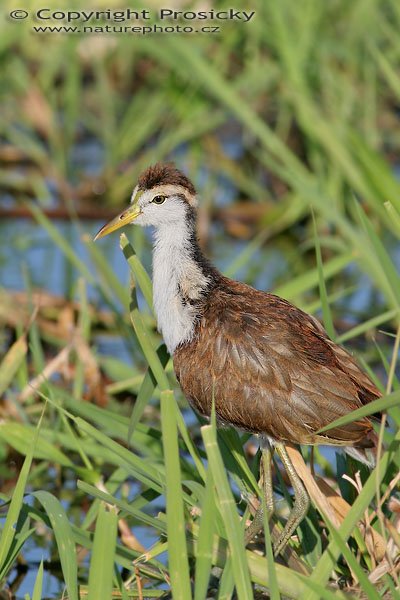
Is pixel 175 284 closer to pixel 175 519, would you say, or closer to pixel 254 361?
pixel 254 361

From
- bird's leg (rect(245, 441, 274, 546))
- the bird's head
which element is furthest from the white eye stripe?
bird's leg (rect(245, 441, 274, 546))

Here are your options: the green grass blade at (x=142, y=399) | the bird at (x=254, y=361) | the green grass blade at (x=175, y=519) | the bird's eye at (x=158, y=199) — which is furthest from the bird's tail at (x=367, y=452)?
the bird's eye at (x=158, y=199)

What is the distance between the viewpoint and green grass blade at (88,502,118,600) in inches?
126

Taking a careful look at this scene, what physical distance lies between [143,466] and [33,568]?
140 centimetres

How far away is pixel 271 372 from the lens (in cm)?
425

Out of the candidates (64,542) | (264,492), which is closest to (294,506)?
(264,492)

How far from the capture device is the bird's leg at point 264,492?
4281mm

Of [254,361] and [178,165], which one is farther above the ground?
[178,165]

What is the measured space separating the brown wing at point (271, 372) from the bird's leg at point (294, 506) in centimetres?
18

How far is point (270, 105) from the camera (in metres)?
9.80

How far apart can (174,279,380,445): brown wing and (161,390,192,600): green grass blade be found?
977 mm

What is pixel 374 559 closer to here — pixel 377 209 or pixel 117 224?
pixel 117 224

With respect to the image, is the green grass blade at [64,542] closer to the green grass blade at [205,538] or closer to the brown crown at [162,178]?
the green grass blade at [205,538]

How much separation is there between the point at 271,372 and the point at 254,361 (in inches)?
3.2
